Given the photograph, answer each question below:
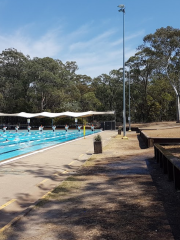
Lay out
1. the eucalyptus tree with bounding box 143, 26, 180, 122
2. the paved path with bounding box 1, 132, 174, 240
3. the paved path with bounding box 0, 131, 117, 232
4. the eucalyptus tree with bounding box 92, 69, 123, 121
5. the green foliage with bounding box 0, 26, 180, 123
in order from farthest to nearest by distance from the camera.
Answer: the eucalyptus tree with bounding box 92, 69, 123, 121 < the green foliage with bounding box 0, 26, 180, 123 < the eucalyptus tree with bounding box 143, 26, 180, 122 < the paved path with bounding box 0, 131, 117, 232 < the paved path with bounding box 1, 132, 174, 240

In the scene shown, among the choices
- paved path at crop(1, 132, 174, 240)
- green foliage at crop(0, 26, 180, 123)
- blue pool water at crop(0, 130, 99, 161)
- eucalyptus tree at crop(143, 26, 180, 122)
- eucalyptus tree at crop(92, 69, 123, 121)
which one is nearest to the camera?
paved path at crop(1, 132, 174, 240)

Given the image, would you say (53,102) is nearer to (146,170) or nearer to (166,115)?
(166,115)

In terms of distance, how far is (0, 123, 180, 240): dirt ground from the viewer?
3.85 metres

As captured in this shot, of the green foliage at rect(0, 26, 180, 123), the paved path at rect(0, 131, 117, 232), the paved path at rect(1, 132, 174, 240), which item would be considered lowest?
the paved path at rect(0, 131, 117, 232)

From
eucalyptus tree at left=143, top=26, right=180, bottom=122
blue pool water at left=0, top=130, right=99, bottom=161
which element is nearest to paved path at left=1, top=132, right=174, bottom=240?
blue pool water at left=0, top=130, right=99, bottom=161

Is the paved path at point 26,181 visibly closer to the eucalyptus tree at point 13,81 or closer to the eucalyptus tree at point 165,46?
the eucalyptus tree at point 165,46

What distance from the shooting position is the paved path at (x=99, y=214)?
12.6ft

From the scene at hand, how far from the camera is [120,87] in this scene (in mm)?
62469

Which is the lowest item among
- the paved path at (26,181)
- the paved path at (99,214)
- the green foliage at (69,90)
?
the paved path at (26,181)

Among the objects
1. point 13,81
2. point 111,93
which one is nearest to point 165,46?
point 111,93

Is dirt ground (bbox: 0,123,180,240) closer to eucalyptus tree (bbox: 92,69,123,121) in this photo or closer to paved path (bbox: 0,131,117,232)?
paved path (bbox: 0,131,117,232)

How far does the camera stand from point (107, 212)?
477cm

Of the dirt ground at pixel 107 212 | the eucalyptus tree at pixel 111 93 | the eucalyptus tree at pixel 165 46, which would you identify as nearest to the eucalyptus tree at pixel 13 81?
the eucalyptus tree at pixel 111 93

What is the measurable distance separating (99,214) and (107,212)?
0.56 feet
